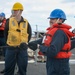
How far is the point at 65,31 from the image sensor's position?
4.84m

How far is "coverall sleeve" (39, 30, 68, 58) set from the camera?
15.4 feet

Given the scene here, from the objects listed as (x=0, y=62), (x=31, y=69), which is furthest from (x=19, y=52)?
(x=0, y=62)

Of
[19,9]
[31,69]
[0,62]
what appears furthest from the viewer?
[0,62]

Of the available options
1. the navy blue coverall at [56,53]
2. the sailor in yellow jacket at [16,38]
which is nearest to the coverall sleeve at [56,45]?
the navy blue coverall at [56,53]

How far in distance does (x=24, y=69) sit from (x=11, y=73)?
0.96ft

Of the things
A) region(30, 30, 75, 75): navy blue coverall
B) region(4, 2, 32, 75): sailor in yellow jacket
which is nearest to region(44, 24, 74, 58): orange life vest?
region(30, 30, 75, 75): navy blue coverall

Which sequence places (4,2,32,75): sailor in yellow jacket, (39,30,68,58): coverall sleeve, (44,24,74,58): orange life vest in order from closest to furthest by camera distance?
(39,30,68,58): coverall sleeve
(44,24,74,58): orange life vest
(4,2,32,75): sailor in yellow jacket

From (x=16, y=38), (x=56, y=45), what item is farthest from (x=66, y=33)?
(x=16, y=38)

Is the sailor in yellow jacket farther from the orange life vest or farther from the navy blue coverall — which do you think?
the orange life vest

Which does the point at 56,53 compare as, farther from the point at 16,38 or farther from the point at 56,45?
the point at 16,38

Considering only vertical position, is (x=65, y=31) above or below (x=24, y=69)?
above

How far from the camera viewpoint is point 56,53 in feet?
15.5

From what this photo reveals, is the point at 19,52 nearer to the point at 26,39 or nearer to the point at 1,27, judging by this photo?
the point at 26,39

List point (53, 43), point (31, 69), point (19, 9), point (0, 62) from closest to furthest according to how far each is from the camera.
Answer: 1. point (53, 43)
2. point (19, 9)
3. point (31, 69)
4. point (0, 62)
